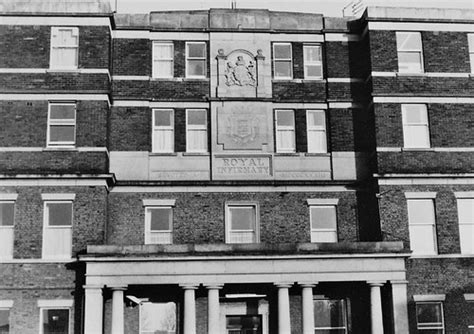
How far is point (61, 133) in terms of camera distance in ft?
87.4

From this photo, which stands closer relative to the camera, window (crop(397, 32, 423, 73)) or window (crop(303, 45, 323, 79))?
window (crop(397, 32, 423, 73))

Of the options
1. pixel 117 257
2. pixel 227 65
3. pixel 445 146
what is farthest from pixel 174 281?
pixel 445 146

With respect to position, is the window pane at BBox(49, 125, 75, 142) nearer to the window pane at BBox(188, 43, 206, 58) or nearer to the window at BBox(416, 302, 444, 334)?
the window pane at BBox(188, 43, 206, 58)

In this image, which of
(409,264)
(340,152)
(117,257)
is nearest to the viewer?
(117,257)

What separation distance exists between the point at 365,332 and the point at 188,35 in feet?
41.1

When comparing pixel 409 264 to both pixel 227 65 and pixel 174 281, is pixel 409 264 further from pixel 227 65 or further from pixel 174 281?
pixel 227 65

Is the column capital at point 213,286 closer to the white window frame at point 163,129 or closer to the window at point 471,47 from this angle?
the white window frame at point 163,129

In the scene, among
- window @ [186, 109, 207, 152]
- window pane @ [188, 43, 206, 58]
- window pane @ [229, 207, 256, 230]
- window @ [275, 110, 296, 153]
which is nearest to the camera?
window pane @ [229, 207, 256, 230]

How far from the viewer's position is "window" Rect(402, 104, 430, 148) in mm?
27453

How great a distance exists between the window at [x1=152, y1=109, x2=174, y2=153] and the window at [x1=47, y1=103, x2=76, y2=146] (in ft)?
9.64

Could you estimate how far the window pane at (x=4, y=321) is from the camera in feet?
80.8

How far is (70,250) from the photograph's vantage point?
25.3 m

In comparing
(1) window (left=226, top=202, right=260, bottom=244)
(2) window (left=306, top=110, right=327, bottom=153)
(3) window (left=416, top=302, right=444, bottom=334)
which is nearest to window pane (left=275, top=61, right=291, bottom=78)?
(2) window (left=306, top=110, right=327, bottom=153)

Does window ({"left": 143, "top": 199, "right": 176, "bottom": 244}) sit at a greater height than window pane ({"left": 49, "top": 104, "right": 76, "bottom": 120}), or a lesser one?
lesser
